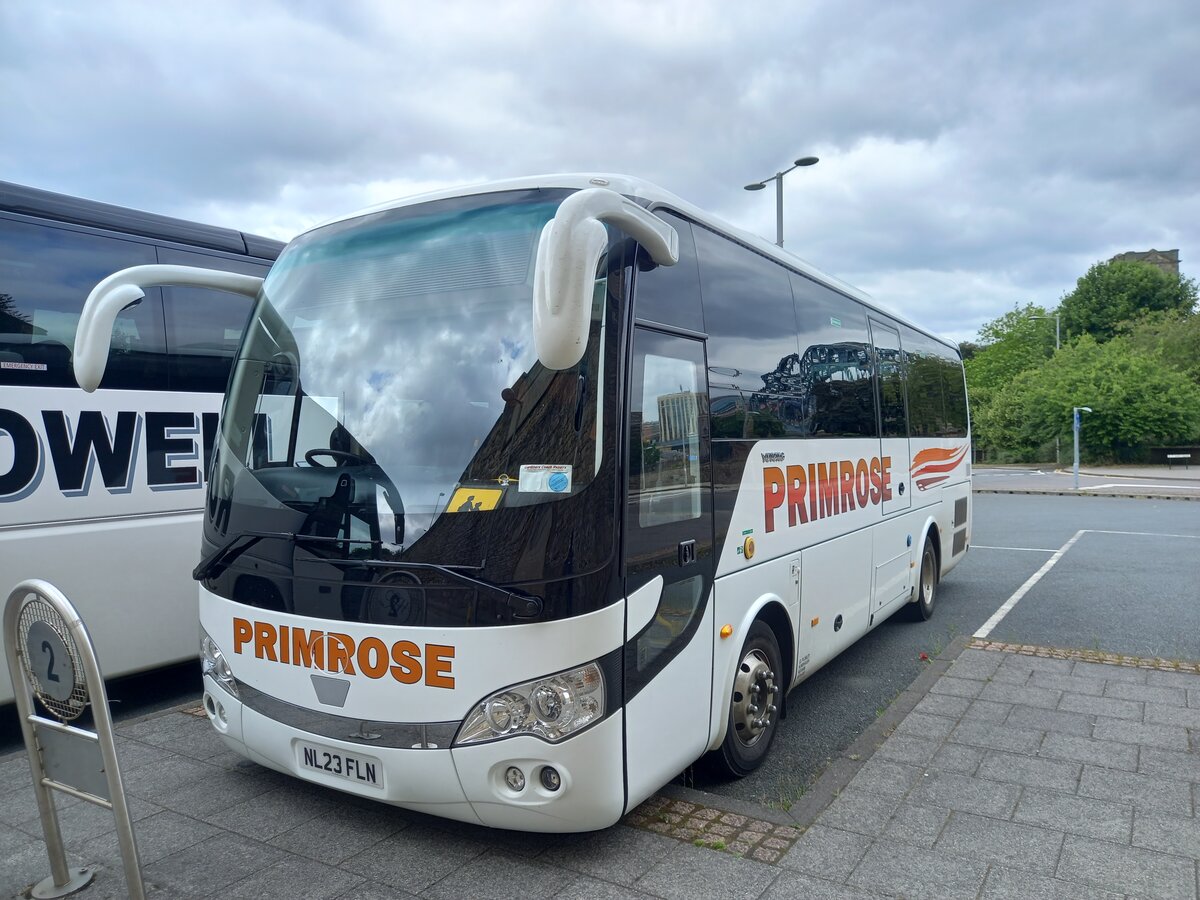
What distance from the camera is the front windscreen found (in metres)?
3.69

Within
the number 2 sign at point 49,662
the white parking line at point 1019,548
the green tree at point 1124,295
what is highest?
the green tree at point 1124,295

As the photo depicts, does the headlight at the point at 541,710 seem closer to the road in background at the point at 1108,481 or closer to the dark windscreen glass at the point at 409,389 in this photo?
the dark windscreen glass at the point at 409,389

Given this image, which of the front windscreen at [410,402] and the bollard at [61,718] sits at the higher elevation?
the front windscreen at [410,402]

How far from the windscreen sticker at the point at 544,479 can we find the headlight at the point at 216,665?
5.95ft

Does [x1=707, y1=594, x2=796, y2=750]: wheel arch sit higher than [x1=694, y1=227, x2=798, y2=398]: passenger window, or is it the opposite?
[x1=694, y1=227, x2=798, y2=398]: passenger window

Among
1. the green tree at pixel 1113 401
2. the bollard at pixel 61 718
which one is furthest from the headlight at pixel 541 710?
the green tree at pixel 1113 401

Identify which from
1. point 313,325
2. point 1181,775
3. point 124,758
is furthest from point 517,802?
point 1181,775

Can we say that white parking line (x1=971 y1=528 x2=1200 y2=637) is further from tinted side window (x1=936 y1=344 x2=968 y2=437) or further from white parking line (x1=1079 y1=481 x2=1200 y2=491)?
white parking line (x1=1079 y1=481 x2=1200 y2=491)

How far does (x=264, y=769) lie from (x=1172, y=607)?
9397 millimetres

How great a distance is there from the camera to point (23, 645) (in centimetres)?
372

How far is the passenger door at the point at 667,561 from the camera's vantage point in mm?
3861

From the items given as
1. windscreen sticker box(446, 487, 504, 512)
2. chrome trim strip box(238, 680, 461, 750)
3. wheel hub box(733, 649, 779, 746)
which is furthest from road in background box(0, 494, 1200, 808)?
windscreen sticker box(446, 487, 504, 512)

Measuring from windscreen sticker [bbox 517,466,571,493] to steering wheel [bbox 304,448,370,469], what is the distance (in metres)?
0.74

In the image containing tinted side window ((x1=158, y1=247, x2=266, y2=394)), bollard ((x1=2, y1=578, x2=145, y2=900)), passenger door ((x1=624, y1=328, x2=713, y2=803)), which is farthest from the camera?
tinted side window ((x1=158, y1=247, x2=266, y2=394))
